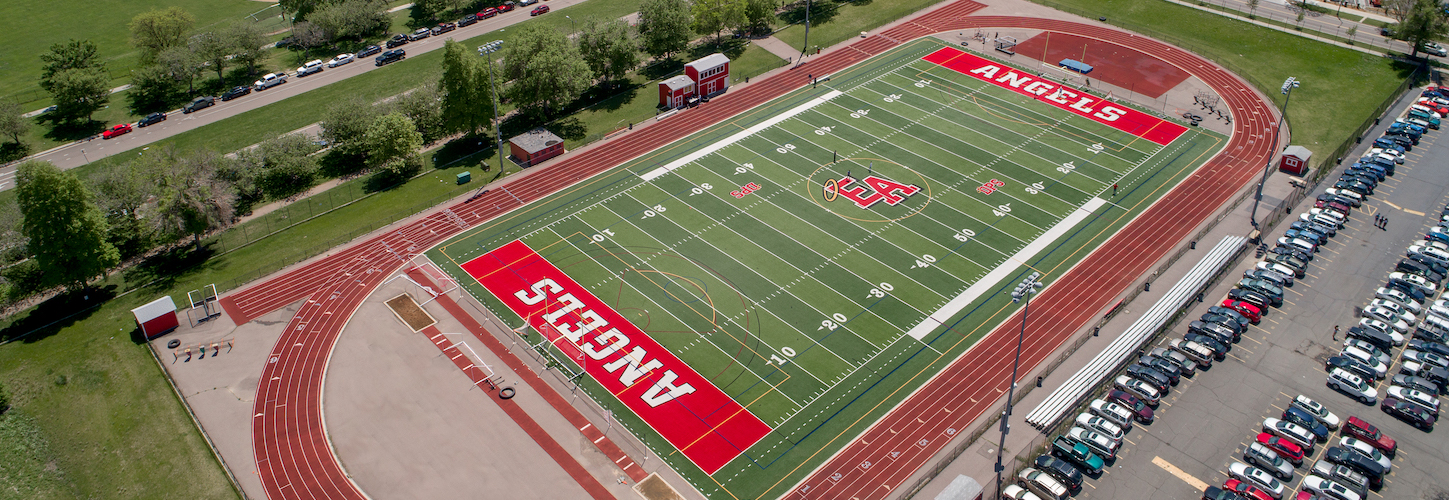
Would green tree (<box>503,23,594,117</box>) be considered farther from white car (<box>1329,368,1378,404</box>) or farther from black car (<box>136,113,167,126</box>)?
white car (<box>1329,368,1378,404</box>)

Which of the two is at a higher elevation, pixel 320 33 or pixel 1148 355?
pixel 320 33

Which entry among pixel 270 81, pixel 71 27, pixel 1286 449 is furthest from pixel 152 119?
pixel 1286 449

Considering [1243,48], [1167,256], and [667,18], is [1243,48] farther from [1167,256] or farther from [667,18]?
[667,18]

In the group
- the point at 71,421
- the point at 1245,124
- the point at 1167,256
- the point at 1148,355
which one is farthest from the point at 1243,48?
the point at 71,421

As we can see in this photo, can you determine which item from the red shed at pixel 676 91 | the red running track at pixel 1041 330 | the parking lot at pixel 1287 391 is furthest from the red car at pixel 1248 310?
the red shed at pixel 676 91

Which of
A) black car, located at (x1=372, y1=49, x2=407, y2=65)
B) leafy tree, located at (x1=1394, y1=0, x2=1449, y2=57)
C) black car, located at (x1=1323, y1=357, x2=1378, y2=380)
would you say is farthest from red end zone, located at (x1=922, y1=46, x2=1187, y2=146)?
black car, located at (x1=372, y1=49, x2=407, y2=65)
